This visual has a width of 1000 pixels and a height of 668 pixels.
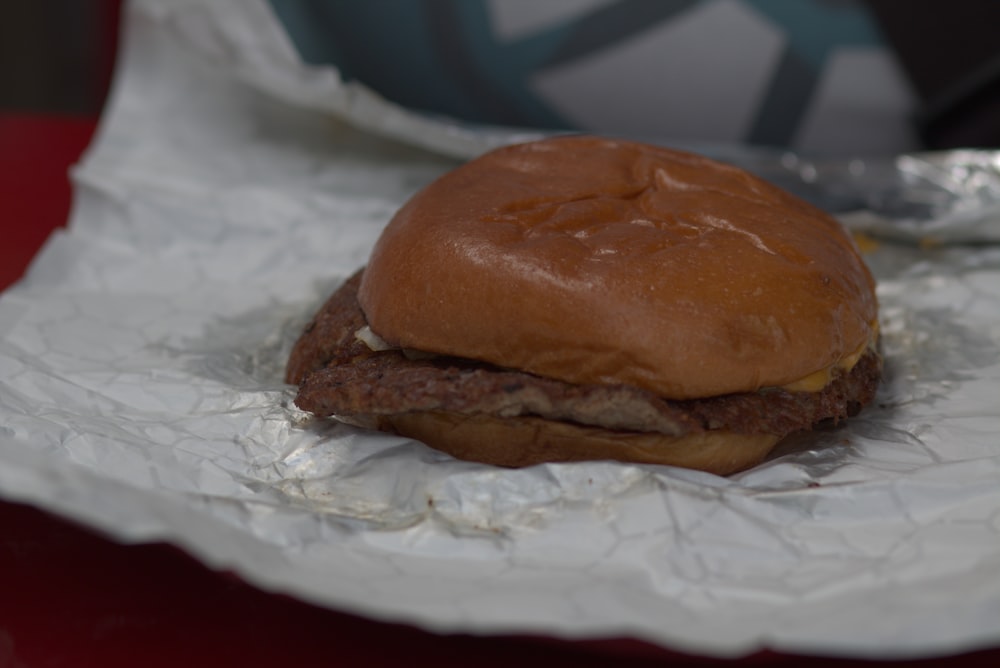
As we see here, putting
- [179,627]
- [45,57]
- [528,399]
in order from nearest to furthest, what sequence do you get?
1. [179,627]
2. [528,399]
3. [45,57]

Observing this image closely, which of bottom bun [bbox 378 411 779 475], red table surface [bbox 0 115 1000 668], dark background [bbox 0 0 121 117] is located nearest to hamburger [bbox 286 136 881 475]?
bottom bun [bbox 378 411 779 475]

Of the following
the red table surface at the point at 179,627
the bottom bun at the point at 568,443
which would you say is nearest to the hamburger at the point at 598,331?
the bottom bun at the point at 568,443

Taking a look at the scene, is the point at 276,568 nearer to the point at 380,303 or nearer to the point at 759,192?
the point at 380,303

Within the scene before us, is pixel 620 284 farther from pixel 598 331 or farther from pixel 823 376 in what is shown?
pixel 823 376

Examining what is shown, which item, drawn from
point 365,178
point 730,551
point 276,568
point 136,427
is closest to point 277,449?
point 136,427

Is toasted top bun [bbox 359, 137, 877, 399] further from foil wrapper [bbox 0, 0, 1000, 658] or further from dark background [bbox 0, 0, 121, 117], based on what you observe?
dark background [bbox 0, 0, 121, 117]

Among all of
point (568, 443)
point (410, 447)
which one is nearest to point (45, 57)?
point (410, 447)
